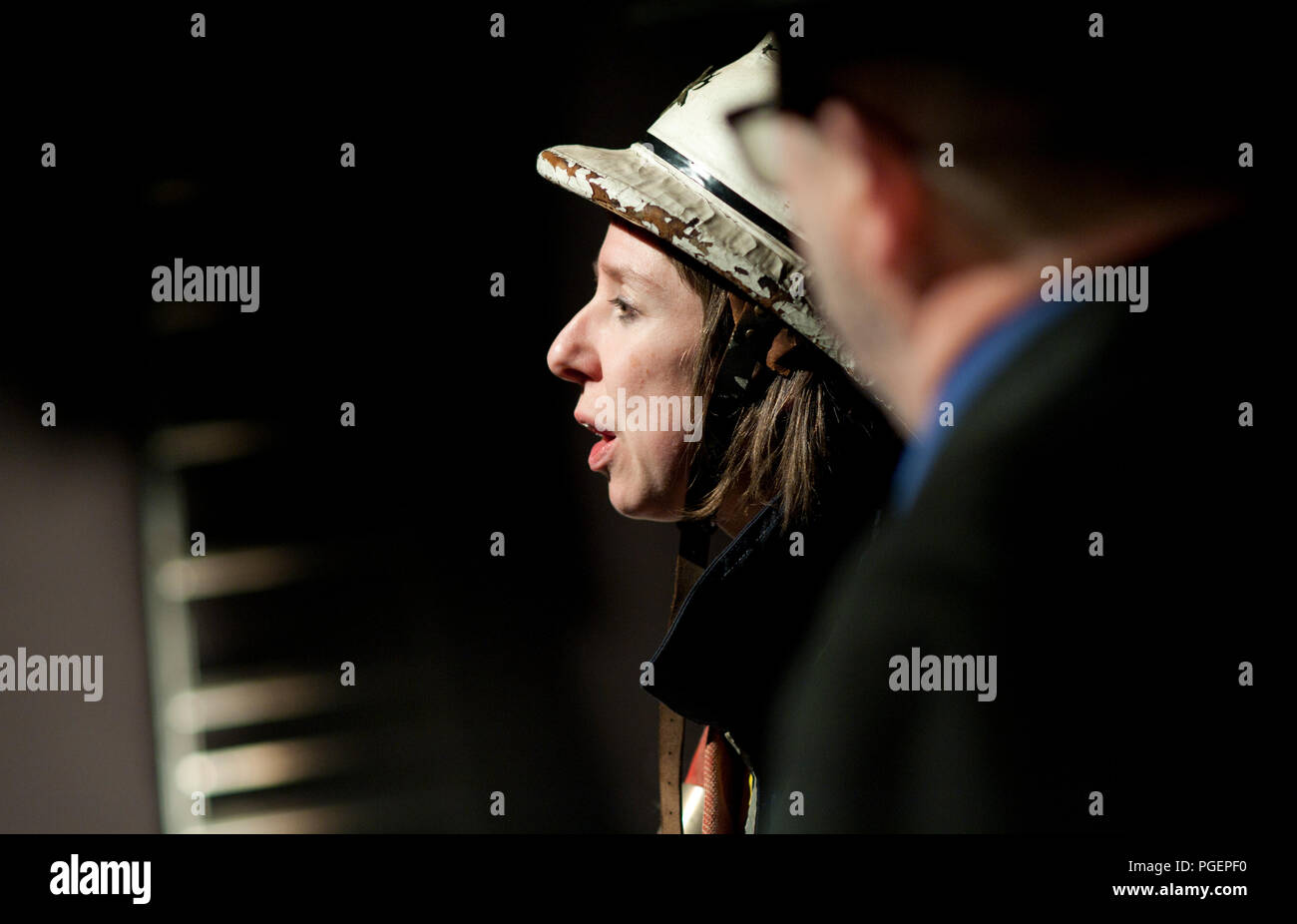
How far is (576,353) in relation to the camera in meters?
1.71

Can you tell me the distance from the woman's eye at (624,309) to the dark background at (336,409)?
52 centimetres

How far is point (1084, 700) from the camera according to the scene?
1.47m

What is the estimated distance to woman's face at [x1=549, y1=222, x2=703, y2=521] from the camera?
5.40ft

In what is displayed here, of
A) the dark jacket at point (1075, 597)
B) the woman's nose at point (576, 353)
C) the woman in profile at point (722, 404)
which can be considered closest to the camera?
the dark jacket at point (1075, 597)

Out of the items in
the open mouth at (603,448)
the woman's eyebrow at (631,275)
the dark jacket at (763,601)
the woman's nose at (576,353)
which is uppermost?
the woman's eyebrow at (631,275)

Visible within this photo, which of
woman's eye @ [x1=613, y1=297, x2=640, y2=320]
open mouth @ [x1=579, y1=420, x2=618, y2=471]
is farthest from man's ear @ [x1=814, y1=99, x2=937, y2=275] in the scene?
open mouth @ [x1=579, y1=420, x2=618, y2=471]

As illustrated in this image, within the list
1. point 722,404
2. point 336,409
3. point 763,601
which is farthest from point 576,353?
point 336,409

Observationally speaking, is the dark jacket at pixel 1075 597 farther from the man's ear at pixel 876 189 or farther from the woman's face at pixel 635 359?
the woman's face at pixel 635 359

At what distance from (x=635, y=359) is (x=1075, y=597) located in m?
0.71

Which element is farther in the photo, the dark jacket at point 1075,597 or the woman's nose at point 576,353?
the woman's nose at point 576,353

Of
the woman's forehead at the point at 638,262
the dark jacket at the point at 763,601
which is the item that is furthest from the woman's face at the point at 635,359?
the dark jacket at the point at 763,601

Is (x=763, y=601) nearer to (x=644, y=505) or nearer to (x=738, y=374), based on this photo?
(x=644, y=505)

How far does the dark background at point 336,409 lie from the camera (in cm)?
204
